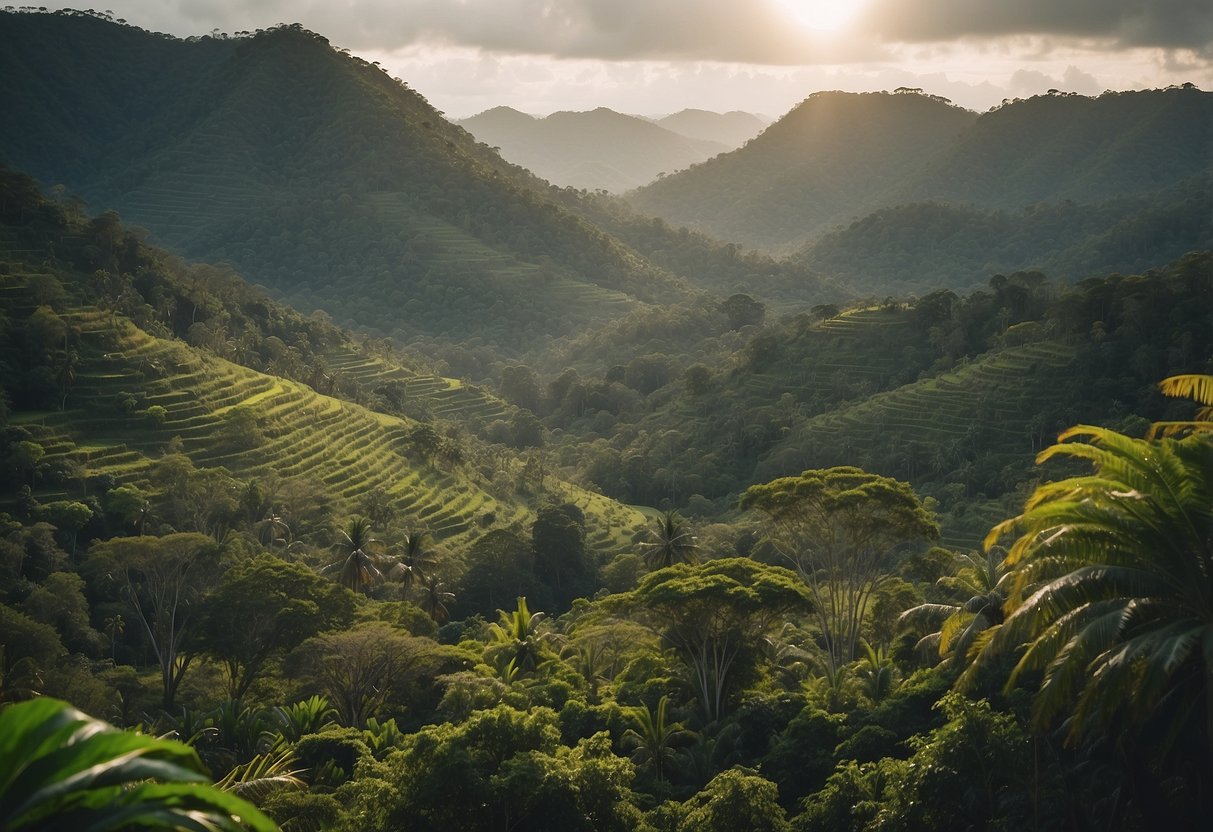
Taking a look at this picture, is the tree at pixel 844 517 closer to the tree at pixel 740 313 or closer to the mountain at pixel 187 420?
the mountain at pixel 187 420

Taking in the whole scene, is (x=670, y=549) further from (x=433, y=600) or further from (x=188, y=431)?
(x=188, y=431)

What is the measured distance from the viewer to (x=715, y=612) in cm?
3756

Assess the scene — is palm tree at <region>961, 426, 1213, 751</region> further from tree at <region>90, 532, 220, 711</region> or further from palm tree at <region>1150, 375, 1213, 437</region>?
tree at <region>90, 532, 220, 711</region>

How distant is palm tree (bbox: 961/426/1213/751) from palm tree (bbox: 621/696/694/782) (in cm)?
1983

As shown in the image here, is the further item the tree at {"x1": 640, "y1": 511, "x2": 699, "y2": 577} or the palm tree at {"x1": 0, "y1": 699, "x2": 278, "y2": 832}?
the tree at {"x1": 640, "y1": 511, "x2": 699, "y2": 577}

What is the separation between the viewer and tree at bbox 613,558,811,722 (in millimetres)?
37062

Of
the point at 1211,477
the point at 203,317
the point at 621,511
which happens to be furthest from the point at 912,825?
the point at 203,317

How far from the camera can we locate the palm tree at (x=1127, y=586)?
1418 cm

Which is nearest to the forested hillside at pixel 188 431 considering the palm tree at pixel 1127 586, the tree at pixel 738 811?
the tree at pixel 738 811

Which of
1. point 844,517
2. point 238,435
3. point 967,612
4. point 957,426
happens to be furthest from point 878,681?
point 957,426

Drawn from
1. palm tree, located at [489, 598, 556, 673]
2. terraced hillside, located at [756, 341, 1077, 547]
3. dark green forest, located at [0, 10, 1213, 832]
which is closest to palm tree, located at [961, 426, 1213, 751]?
dark green forest, located at [0, 10, 1213, 832]

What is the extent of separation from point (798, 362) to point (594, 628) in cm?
7909

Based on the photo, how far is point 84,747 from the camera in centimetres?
809

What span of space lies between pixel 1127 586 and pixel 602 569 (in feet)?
195
